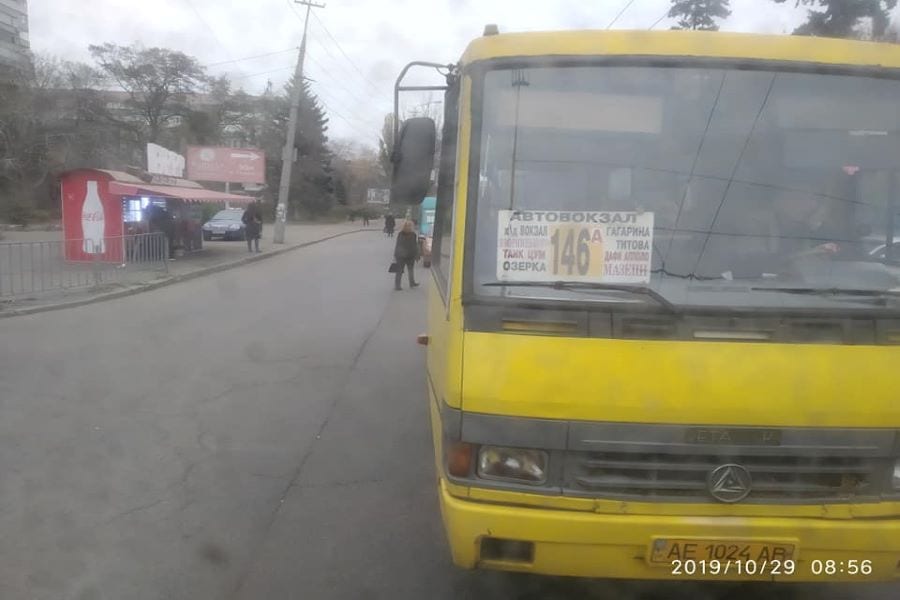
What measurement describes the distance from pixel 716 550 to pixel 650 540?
25 centimetres

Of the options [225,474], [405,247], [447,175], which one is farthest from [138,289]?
[447,175]

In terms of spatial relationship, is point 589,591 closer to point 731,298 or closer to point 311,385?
point 731,298

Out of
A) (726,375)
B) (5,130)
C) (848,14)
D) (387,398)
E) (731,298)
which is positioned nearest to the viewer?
(726,375)

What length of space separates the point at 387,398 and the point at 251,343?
334cm

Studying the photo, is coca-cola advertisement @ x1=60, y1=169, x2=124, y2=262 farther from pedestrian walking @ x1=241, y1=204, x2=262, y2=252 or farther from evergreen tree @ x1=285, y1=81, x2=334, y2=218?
evergreen tree @ x1=285, y1=81, x2=334, y2=218

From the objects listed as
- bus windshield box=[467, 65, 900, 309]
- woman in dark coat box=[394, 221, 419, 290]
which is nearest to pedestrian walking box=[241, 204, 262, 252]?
woman in dark coat box=[394, 221, 419, 290]

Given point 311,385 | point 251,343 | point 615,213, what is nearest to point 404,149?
point 615,213

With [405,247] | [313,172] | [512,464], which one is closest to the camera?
[512,464]

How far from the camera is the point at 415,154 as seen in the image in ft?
13.0

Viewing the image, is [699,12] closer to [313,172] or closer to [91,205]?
[91,205]

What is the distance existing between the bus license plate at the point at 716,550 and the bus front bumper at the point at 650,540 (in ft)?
0.04

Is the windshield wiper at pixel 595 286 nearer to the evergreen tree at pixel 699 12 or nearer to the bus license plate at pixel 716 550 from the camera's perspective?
the bus license plate at pixel 716 550

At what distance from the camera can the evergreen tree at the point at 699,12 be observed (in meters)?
5.50

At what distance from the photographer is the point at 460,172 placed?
3484 millimetres
